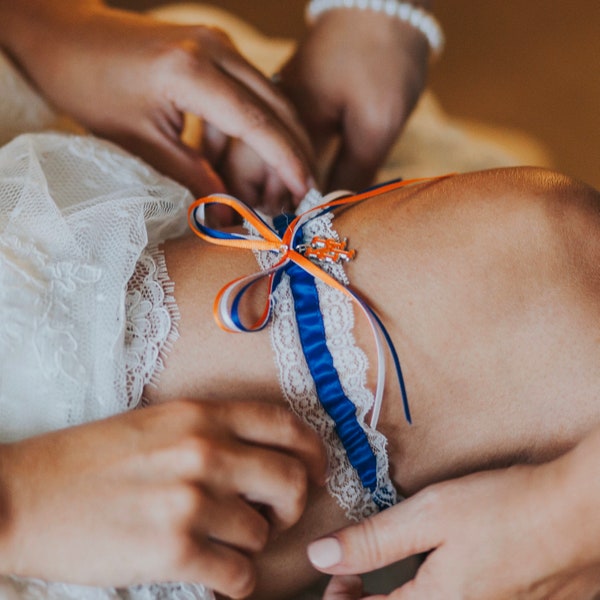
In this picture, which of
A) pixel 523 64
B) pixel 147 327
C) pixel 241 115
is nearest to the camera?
pixel 147 327

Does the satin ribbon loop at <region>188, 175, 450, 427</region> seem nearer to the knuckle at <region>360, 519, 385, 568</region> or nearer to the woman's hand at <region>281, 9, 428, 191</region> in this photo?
the knuckle at <region>360, 519, 385, 568</region>

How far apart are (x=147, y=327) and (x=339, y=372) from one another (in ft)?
0.62

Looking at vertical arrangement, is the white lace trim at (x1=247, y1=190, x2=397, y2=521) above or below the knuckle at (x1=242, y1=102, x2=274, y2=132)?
below

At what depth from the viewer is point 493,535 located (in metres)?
0.61

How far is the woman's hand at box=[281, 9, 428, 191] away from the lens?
1.07m

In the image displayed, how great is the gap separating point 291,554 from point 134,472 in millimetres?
209

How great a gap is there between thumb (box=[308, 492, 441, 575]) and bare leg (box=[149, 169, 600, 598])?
0.17 feet

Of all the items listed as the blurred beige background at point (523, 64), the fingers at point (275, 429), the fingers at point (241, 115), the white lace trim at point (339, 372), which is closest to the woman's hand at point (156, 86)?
the fingers at point (241, 115)

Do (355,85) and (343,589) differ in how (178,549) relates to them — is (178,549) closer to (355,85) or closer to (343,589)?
(343,589)

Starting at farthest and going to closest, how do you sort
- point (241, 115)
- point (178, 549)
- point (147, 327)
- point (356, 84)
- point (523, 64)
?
point (523, 64), point (356, 84), point (241, 115), point (147, 327), point (178, 549)

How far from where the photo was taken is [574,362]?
656mm

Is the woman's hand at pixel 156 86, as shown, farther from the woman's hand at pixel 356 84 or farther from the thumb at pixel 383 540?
the thumb at pixel 383 540

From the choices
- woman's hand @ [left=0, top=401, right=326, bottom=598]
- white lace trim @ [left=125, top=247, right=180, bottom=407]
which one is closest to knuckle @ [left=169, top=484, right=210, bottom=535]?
woman's hand @ [left=0, top=401, right=326, bottom=598]

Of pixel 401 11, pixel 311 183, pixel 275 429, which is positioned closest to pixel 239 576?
pixel 275 429
